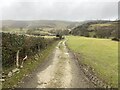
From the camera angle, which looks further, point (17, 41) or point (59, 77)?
point (17, 41)

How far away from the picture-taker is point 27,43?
122ft

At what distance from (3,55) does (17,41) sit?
494 centimetres

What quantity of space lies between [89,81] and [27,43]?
1721cm

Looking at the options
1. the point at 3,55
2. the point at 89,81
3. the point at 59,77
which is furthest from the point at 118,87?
the point at 3,55

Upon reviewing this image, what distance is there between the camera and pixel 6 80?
21.3 metres

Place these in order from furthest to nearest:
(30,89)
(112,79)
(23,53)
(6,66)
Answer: (23,53) < (6,66) < (112,79) < (30,89)

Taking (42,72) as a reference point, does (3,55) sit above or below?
above

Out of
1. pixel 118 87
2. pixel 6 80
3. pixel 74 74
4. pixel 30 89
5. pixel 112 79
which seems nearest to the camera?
pixel 30 89

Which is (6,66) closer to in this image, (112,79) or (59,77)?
(59,77)

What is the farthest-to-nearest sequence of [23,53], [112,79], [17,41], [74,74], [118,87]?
[23,53], [17,41], [74,74], [112,79], [118,87]

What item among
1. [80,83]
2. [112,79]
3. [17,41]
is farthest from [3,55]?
[112,79]

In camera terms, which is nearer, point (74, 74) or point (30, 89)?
point (30, 89)

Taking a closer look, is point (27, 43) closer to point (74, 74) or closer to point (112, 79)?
point (74, 74)

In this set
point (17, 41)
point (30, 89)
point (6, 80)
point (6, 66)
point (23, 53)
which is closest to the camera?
point (30, 89)
